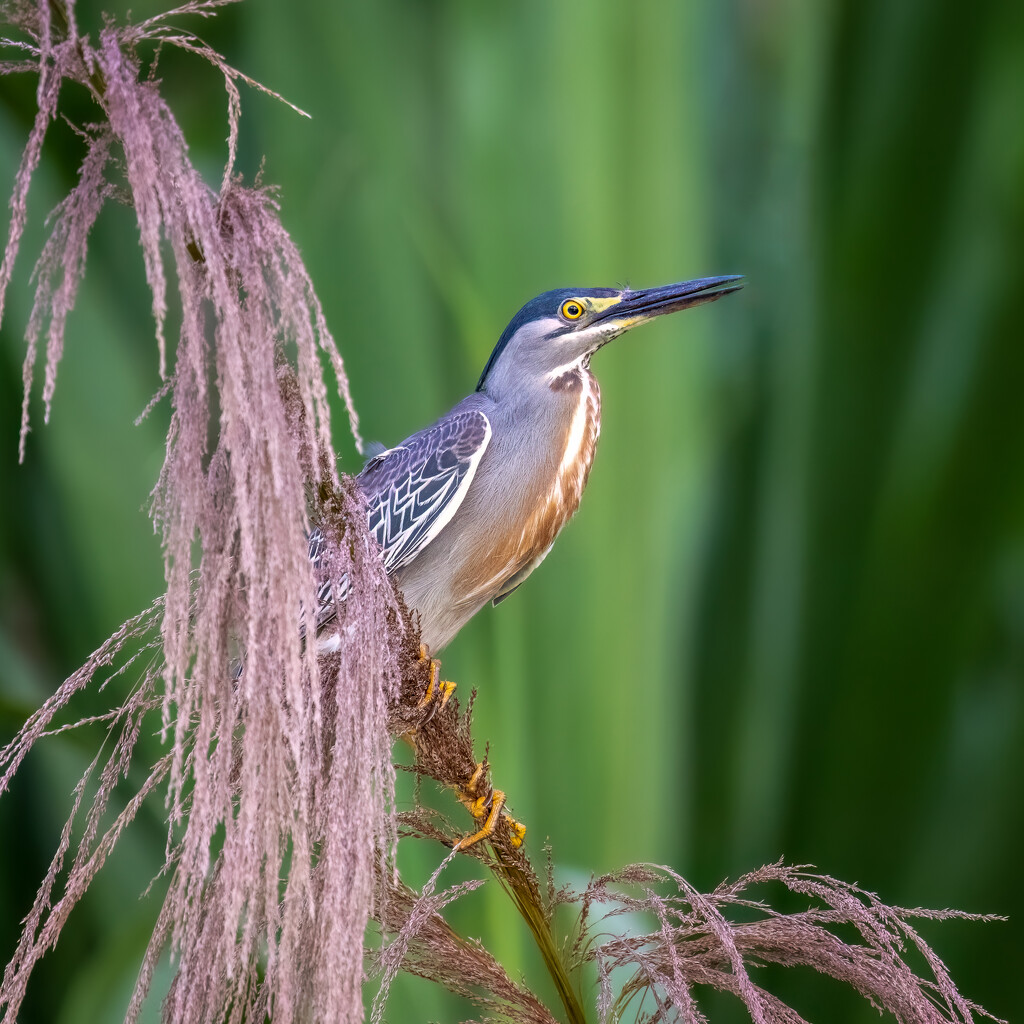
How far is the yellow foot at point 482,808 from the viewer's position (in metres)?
0.82

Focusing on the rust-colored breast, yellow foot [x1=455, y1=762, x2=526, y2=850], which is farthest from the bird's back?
yellow foot [x1=455, y1=762, x2=526, y2=850]

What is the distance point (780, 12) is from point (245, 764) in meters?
1.33

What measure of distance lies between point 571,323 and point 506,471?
18 centimetres

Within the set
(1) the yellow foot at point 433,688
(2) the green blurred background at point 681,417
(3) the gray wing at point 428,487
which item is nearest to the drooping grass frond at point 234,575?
(1) the yellow foot at point 433,688

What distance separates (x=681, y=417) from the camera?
1.33 metres

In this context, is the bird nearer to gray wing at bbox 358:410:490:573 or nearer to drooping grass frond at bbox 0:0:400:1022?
gray wing at bbox 358:410:490:573

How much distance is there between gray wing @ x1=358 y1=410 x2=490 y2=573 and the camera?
1.13 m

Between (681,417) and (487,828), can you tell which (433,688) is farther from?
(681,417)

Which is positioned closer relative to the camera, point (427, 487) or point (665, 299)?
point (665, 299)

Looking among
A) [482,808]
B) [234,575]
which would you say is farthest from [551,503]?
[234,575]

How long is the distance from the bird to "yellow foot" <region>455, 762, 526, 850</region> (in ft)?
0.97

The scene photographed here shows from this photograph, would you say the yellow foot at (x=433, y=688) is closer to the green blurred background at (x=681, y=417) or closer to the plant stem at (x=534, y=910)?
the plant stem at (x=534, y=910)

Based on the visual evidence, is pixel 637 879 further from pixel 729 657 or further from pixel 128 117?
pixel 729 657

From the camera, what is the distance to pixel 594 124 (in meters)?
1.27
